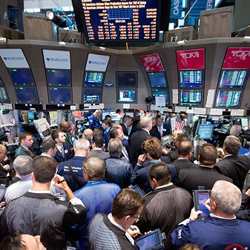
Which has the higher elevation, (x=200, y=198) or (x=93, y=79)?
(x=93, y=79)

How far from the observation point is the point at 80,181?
346cm

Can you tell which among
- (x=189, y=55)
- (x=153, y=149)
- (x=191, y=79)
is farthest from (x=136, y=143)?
(x=191, y=79)

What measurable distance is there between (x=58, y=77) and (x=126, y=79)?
1914 mm

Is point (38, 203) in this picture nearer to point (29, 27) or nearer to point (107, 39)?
point (107, 39)

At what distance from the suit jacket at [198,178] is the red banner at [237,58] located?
5.33m

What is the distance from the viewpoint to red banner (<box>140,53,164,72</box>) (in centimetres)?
911

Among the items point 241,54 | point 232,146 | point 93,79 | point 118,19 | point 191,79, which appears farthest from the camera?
point 93,79

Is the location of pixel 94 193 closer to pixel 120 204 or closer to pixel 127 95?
pixel 120 204

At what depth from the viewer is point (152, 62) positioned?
9.34 metres

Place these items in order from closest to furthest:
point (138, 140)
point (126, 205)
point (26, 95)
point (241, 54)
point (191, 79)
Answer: point (126, 205) < point (138, 140) < point (241, 54) < point (191, 79) < point (26, 95)

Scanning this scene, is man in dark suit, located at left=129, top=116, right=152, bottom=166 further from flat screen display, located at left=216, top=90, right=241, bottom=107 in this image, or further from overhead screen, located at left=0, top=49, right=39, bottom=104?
overhead screen, located at left=0, top=49, right=39, bottom=104

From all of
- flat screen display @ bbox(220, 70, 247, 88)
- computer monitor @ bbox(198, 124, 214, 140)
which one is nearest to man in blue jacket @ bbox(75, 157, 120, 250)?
computer monitor @ bbox(198, 124, 214, 140)

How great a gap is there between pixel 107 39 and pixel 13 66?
2591mm

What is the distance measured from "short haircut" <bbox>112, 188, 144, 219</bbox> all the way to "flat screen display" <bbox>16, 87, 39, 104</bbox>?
7.67 meters
